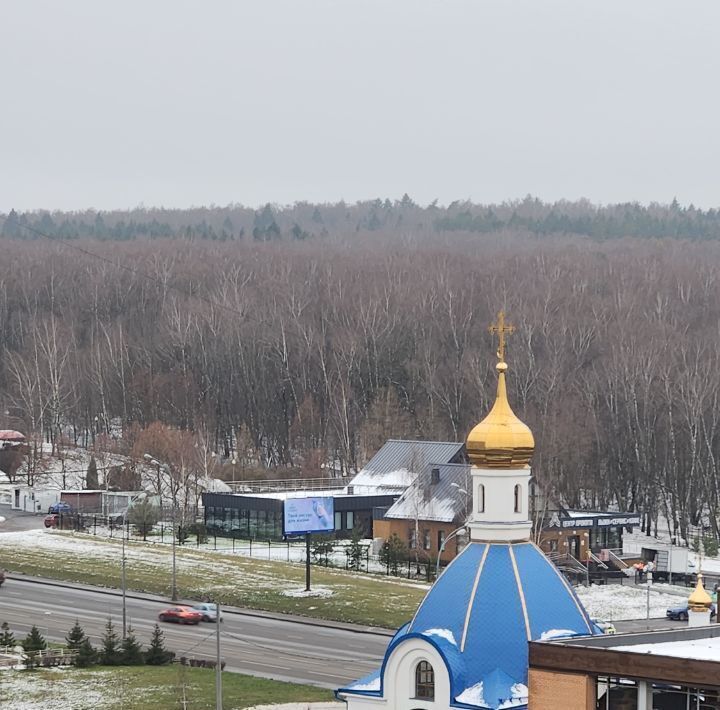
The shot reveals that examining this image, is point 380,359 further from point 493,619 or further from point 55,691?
point 493,619

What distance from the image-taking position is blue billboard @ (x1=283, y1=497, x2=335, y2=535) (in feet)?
209

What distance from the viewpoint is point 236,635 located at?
55438mm

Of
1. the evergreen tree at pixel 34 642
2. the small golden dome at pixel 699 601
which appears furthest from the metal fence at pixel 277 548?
the small golden dome at pixel 699 601

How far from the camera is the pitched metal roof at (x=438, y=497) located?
71688 mm

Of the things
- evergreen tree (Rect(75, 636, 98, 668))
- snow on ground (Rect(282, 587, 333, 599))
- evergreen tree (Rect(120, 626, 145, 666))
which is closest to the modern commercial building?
snow on ground (Rect(282, 587, 333, 599))

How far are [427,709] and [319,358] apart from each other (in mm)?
78981

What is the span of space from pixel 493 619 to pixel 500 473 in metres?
2.92

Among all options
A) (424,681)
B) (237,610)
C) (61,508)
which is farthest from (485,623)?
(61,508)

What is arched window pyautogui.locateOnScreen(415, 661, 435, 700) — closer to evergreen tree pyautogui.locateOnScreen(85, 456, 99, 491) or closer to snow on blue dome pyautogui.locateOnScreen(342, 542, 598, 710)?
snow on blue dome pyautogui.locateOnScreen(342, 542, 598, 710)

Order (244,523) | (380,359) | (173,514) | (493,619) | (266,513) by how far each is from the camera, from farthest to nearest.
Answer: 1. (380,359)
2. (173,514)
3. (244,523)
4. (266,513)
5. (493,619)

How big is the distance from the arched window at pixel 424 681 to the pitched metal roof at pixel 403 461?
4286 centimetres

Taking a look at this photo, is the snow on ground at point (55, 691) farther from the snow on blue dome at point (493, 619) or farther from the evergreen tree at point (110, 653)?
the snow on blue dome at point (493, 619)

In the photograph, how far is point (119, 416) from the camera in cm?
11238

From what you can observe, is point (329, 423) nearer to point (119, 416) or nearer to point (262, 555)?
point (119, 416)
